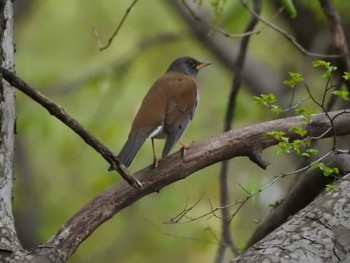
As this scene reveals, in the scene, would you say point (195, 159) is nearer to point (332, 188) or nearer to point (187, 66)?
point (332, 188)

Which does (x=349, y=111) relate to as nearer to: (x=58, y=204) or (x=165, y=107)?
(x=165, y=107)

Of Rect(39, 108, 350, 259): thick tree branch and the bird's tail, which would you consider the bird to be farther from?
Rect(39, 108, 350, 259): thick tree branch

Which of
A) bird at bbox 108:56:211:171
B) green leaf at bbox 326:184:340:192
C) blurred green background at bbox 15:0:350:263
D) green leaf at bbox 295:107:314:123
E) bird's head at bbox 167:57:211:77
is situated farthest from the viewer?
blurred green background at bbox 15:0:350:263

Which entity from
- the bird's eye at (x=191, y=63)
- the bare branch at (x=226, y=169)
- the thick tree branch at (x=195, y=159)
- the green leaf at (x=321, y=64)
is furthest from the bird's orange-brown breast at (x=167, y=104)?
the green leaf at (x=321, y=64)

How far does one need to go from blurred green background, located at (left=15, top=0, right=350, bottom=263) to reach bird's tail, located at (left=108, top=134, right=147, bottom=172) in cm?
274

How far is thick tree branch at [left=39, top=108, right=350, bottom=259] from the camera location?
4.05 metres

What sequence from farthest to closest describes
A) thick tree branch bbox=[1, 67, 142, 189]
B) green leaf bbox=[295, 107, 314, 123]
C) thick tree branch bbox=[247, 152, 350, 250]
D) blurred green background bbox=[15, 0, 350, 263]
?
1. blurred green background bbox=[15, 0, 350, 263]
2. thick tree branch bbox=[247, 152, 350, 250]
3. green leaf bbox=[295, 107, 314, 123]
4. thick tree branch bbox=[1, 67, 142, 189]

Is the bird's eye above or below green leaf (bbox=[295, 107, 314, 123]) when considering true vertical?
above

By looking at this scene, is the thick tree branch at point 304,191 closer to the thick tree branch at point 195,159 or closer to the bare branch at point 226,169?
the thick tree branch at point 195,159

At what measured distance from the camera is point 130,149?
209 inches

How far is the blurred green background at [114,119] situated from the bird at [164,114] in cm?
216

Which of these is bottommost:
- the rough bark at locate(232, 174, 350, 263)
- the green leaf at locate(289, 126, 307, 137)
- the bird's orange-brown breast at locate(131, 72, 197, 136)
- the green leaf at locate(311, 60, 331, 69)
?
the rough bark at locate(232, 174, 350, 263)

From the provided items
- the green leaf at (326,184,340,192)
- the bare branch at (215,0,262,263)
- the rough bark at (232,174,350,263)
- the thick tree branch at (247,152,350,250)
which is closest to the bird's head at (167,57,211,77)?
the bare branch at (215,0,262,263)

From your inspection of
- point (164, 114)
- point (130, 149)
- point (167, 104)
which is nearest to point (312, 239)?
point (130, 149)
